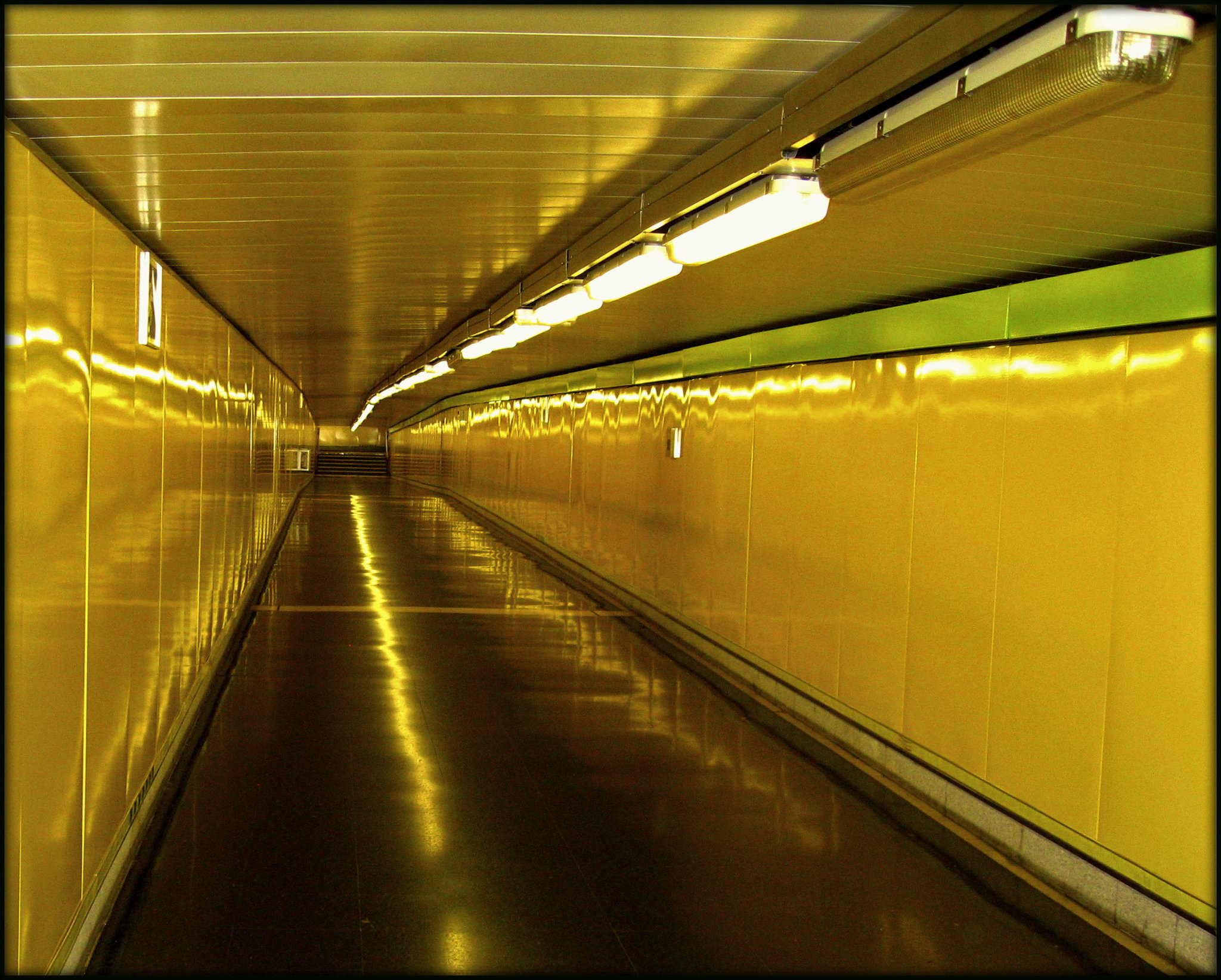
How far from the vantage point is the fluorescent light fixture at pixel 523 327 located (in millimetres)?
7953

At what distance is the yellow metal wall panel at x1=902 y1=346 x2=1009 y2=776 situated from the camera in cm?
597

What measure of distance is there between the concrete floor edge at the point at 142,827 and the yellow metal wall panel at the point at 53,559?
0.71 feet

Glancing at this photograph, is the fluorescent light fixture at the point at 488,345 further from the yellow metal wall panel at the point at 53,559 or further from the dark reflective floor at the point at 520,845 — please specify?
the yellow metal wall panel at the point at 53,559

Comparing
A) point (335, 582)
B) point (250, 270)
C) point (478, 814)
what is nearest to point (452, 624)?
point (335, 582)

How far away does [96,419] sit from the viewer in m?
3.75

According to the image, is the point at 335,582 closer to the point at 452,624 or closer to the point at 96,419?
the point at 452,624

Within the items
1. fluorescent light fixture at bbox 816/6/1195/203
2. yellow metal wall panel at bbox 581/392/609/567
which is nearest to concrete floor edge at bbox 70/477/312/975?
fluorescent light fixture at bbox 816/6/1195/203

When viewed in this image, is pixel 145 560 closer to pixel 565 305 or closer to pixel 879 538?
pixel 565 305

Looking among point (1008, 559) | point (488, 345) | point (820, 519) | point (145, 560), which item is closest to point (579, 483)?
point (488, 345)

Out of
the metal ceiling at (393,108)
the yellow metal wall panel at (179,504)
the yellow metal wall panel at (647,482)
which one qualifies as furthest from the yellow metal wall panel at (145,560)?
the yellow metal wall panel at (647,482)

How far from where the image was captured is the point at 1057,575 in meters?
5.39

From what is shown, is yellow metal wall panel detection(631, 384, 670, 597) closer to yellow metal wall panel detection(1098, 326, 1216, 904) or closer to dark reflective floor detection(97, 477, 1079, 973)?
dark reflective floor detection(97, 477, 1079, 973)

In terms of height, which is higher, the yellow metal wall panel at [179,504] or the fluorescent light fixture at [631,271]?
the fluorescent light fixture at [631,271]

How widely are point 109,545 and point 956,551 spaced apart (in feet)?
14.6
